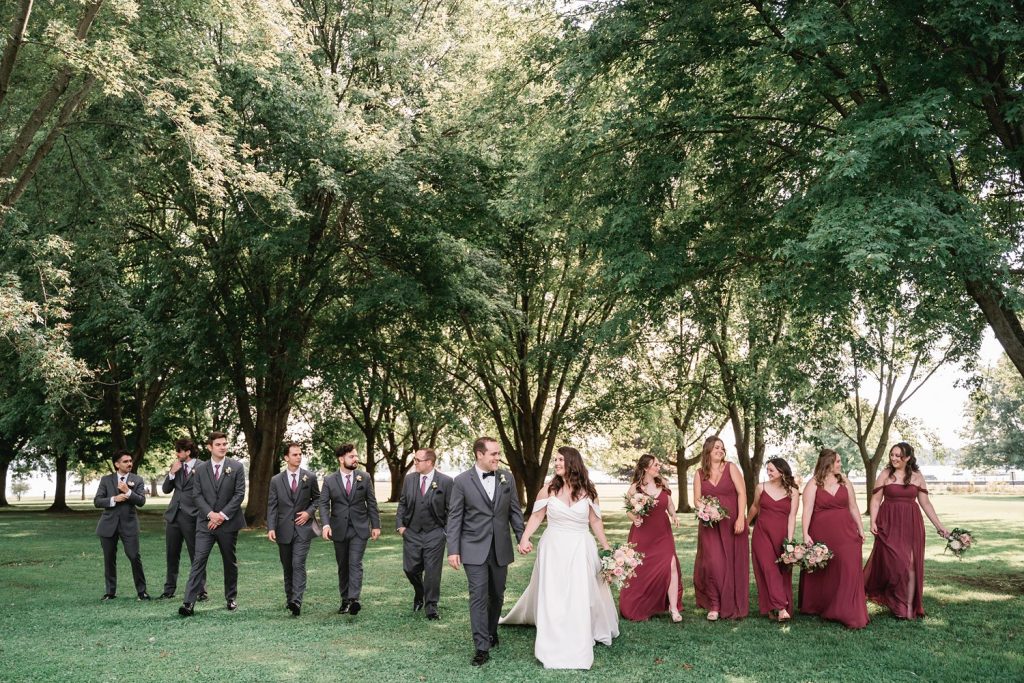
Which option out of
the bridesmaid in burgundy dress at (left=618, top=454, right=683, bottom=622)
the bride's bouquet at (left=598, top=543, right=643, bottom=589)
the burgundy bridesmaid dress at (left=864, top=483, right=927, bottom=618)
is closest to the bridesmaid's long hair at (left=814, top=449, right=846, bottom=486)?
the burgundy bridesmaid dress at (left=864, top=483, right=927, bottom=618)

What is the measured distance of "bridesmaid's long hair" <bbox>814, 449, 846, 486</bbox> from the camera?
32.1ft

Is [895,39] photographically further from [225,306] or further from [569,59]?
[225,306]

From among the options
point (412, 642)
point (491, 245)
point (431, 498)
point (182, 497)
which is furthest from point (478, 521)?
point (491, 245)

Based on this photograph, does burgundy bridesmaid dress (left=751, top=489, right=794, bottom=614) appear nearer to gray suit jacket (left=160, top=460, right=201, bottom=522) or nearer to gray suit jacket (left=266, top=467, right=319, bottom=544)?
gray suit jacket (left=266, top=467, right=319, bottom=544)

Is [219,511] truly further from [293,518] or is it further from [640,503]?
[640,503]

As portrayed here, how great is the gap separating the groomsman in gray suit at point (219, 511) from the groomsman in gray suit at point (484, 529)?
362 centimetres

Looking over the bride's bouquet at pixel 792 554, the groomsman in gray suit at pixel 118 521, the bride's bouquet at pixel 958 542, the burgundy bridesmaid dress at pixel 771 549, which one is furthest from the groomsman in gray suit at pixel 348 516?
the bride's bouquet at pixel 958 542

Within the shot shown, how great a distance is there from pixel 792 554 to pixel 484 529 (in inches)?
154

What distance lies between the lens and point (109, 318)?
68.7 ft

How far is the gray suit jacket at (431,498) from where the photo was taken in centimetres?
1002

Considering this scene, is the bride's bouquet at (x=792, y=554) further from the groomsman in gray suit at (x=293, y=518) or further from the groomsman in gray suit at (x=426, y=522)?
the groomsman in gray suit at (x=293, y=518)

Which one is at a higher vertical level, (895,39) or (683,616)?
(895,39)

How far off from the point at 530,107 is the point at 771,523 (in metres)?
8.96

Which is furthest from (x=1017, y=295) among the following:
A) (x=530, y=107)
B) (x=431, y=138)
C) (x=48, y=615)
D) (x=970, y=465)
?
(x=970, y=465)
